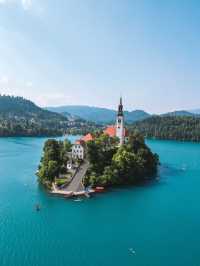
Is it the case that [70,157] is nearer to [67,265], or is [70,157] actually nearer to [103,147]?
[103,147]

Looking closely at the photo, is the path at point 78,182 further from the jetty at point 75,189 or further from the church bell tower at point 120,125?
the church bell tower at point 120,125

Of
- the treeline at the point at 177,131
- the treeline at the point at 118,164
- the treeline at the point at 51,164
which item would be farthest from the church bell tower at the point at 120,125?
the treeline at the point at 177,131

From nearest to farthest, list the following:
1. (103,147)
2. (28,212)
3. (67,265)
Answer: (67,265) → (28,212) → (103,147)

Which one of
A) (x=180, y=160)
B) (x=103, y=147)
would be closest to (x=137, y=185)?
(x=103, y=147)

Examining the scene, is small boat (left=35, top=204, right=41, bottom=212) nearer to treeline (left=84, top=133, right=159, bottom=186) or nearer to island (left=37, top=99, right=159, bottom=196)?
island (left=37, top=99, right=159, bottom=196)

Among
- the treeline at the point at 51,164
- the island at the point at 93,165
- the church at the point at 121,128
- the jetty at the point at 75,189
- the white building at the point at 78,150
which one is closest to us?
the jetty at the point at 75,189

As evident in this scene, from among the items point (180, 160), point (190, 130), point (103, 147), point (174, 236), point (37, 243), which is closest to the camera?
point (37, 243)

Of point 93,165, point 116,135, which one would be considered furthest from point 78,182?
point 116,135
